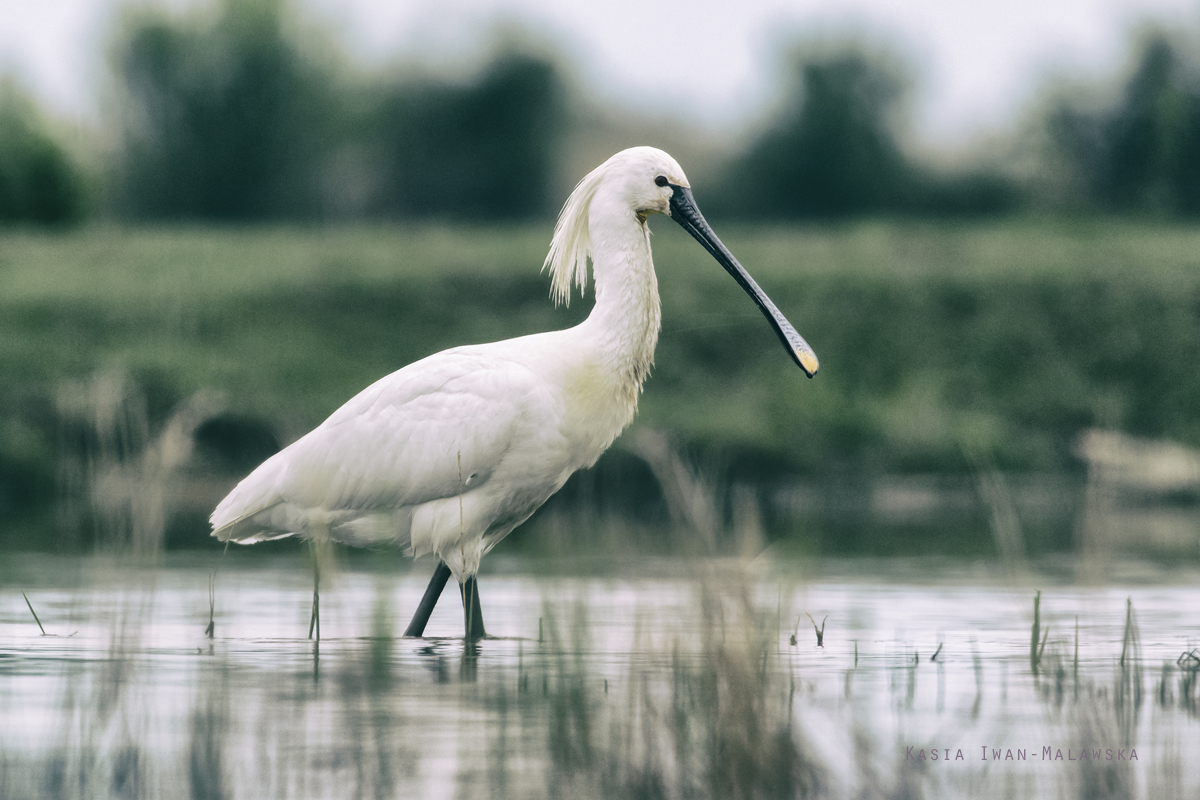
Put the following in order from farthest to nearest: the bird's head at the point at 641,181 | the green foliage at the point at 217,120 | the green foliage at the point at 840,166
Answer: the green foliage at the point at 217,120, the green foliage at the point at 840,166, the bird's head at the point at 641,181

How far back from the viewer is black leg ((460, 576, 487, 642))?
8.01 m

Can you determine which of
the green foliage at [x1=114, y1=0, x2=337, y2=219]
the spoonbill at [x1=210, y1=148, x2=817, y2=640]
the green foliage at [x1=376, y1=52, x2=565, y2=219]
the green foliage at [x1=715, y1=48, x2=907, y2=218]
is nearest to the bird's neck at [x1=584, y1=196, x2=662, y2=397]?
the spoonbill at [x1=210, y1=148, x2=817, y2=640]

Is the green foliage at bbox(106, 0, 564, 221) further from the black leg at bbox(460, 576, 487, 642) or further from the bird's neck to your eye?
the black leg at bbox(460, 576, 487, 642)

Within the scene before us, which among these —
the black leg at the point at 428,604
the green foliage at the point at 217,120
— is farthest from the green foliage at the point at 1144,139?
the black leg at the point at 428,604

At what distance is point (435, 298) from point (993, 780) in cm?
2290

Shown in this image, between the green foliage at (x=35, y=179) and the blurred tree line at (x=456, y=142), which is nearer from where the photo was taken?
the blurred tree line at (x=456, y=142)

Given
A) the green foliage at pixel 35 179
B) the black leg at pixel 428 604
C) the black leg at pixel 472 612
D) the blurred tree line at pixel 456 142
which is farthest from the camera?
the green foliage at pixel 35 179

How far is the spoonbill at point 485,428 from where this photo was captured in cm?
831

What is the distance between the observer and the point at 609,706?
19.3ft

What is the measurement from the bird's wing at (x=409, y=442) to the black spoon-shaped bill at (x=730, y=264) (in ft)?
4.07

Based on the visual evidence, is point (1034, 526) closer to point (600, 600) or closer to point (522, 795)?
point (600, 600)

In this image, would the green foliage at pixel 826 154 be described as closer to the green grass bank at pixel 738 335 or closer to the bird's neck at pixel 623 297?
the green grass bank at pixel 738 335

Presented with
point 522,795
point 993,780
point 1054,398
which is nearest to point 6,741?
point 522,795

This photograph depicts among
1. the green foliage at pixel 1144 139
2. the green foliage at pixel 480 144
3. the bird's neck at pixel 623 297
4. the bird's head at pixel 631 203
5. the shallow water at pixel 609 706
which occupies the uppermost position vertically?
the green foliage at pixel 480 144
